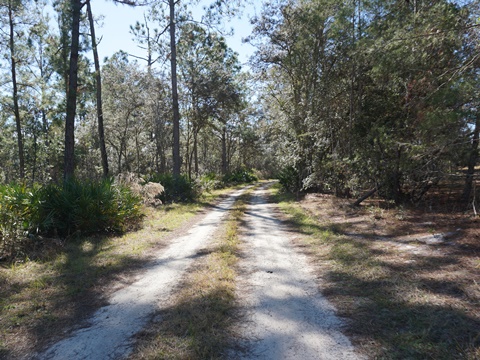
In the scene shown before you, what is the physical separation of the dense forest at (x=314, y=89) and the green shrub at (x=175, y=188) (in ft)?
1.47

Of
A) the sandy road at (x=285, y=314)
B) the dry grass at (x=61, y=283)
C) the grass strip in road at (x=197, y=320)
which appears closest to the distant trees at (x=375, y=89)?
the sandy road at (x=285, y=314)

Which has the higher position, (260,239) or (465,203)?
(465,203)

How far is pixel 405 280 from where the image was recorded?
4355 mm

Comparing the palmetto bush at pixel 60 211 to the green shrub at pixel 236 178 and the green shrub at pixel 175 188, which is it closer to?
the green shrub at pixel 175 188

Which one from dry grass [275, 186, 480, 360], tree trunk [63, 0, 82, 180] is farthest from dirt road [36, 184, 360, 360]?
tree trunk [63, 0, 82, 180]

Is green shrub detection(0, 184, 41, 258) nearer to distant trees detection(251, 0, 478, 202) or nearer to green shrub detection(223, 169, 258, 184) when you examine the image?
distant trees detection(251, 0, 478, 202)

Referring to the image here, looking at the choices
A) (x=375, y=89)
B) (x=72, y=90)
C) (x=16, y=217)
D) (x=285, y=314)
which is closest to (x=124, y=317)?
(x=285, y=314)

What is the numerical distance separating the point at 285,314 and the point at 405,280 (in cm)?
204

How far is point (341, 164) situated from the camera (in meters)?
11.2

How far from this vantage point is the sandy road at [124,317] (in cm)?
299

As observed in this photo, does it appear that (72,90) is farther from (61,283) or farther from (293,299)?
(293,299)

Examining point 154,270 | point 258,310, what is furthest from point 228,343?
point 154,270

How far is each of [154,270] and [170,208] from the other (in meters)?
8.14

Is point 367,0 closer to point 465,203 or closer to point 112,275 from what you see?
point 465,203
